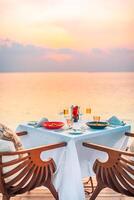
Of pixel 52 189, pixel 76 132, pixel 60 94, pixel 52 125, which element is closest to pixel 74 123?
pixel 52 125

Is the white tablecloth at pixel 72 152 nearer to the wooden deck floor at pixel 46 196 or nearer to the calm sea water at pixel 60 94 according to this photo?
the wooden deck floor at pixel 46 196

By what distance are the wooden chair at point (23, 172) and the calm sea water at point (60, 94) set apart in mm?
1823

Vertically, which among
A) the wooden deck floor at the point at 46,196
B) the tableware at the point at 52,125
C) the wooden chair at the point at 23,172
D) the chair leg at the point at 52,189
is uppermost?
the tableware at the point at 52,125

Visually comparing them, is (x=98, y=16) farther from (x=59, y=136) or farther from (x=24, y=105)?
(x=59, y=136)

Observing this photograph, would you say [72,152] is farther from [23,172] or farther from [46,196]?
[46,196]

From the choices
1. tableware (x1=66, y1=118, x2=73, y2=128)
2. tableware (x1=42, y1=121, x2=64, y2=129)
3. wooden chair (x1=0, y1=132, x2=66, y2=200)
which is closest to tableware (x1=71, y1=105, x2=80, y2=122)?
tableware (x1=66, y1=118, x2=73, y2=128)

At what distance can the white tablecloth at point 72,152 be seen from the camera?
2.39 meters

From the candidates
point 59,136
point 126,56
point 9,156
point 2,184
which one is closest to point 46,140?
point 59,136

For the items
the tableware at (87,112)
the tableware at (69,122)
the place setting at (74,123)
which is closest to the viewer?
the place setting at (74,123)

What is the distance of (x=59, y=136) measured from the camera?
2.58 meters

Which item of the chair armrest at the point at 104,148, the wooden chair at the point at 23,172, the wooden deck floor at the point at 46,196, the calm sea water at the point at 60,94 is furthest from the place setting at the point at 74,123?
the calm sea water at the point at 60,94

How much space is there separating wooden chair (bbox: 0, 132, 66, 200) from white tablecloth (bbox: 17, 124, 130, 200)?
0.41 feet

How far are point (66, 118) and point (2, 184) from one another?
115 cm

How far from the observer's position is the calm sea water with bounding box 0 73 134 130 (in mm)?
4199
